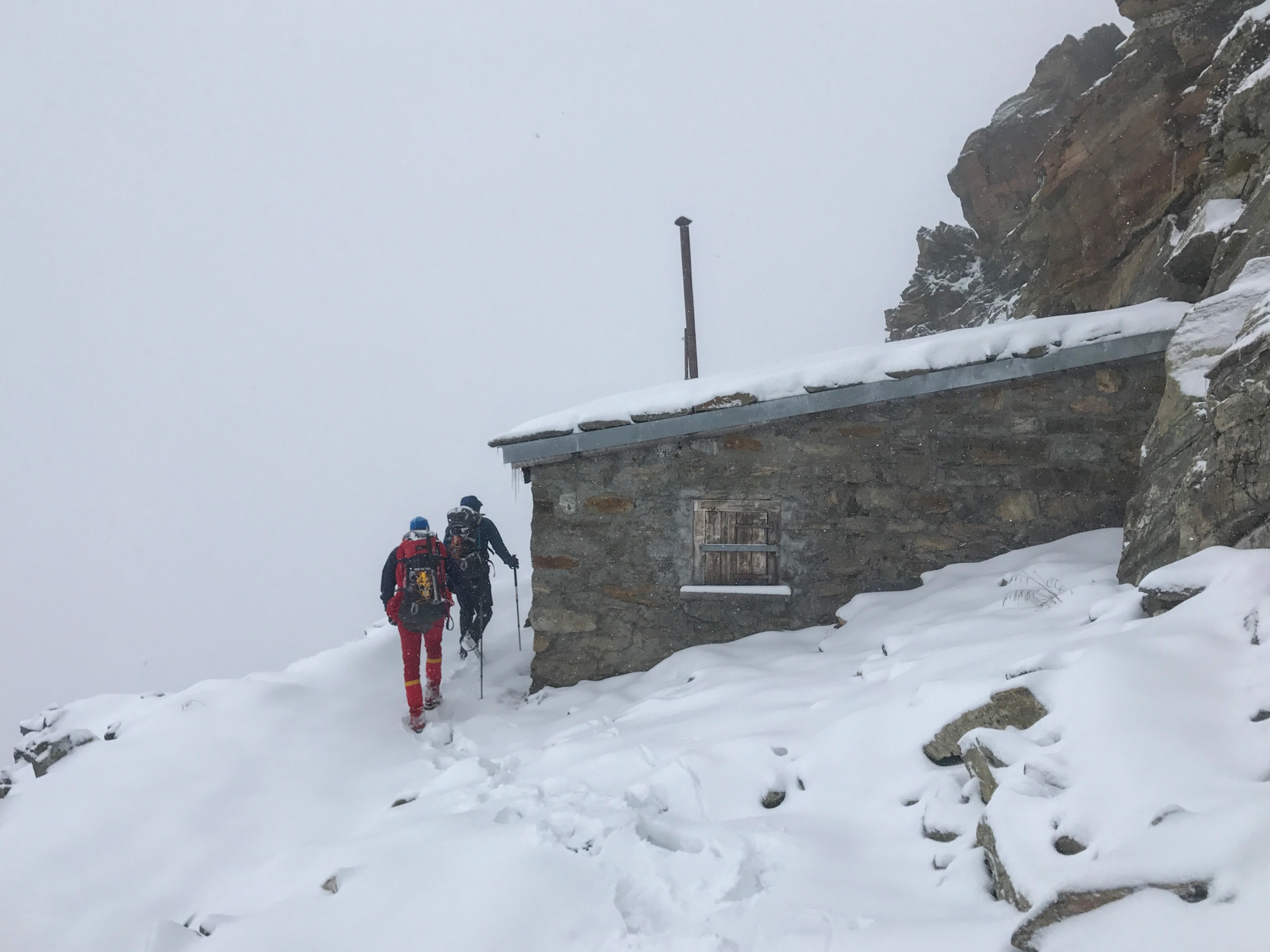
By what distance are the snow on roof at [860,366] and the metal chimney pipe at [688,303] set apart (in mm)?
6382

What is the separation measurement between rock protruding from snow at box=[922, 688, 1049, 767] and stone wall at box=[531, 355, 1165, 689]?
2.66 metres

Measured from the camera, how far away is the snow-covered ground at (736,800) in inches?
74.4

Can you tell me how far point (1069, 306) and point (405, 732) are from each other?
833 centimetres

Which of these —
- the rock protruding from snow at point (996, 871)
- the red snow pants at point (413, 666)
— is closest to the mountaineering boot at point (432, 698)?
the red snow pants at point (413, 666)

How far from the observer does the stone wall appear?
16.3 ft

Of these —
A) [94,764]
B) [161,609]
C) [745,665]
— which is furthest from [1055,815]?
[161,609]

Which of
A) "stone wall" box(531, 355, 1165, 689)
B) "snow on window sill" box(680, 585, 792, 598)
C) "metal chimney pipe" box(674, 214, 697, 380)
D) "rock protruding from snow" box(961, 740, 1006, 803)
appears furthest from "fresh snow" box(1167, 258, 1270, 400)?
"metal chimney pipe" box(674, 214, 697, 380)

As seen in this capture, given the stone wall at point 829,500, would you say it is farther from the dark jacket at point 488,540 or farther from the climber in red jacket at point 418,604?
the dark jacket at point 488,540

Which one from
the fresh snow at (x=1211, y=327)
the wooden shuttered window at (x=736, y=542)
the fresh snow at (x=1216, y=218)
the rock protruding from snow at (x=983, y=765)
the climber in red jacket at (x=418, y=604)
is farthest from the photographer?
the climber in red jacket at (x=418, y=604)

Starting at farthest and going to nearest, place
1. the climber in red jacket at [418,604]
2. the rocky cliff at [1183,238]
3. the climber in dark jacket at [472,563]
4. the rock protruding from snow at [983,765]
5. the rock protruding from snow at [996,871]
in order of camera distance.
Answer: the climber in dark jacket at [472,563], the climber in red jacket at [418,604], the rocky cliff at [1183,238], the rock protruding from snow at [983,765], the rock protruding from snow at [996,871]

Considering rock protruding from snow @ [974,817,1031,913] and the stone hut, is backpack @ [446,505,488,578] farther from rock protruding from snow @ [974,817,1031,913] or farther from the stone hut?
rock protruding from snow @ [974,817,1031,913]

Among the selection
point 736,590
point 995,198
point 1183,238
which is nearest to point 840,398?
point 736,590

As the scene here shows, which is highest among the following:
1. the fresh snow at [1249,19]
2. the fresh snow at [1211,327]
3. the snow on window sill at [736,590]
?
the fresh snow at [1249,19]

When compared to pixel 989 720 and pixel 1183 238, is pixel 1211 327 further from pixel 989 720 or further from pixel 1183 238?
pixel 989 720
